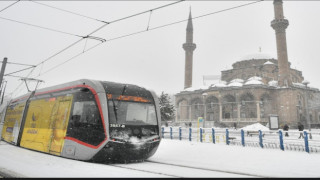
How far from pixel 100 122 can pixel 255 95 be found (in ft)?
118

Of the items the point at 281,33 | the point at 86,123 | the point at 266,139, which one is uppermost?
the point at 281,33

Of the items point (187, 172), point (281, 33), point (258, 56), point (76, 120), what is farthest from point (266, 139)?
point (258, 56)

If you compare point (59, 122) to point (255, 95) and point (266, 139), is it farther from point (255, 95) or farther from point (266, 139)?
point (255, 95)

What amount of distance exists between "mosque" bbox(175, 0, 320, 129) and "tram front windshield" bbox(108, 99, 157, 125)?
21540 millimetres

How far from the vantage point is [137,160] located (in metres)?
6.99

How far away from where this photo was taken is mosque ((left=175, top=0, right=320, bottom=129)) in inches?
1399

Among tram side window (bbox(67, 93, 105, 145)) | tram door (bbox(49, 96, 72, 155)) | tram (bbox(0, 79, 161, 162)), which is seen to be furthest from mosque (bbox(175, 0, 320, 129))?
tram side window (bbox(67, 93, 105, 145))

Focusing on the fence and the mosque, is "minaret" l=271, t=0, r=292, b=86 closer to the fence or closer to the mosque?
the mosque

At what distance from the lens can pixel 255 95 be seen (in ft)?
123

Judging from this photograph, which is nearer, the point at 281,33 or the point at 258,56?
the point at 281,33

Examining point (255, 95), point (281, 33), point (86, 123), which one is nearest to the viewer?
point (86, 123)

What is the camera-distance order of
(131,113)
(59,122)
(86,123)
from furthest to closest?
(59,122) < (131,113) < (86,123)

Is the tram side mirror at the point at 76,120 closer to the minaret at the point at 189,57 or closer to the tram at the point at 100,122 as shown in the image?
the tram at the point at 100,122

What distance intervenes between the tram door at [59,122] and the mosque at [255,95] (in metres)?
22.1
